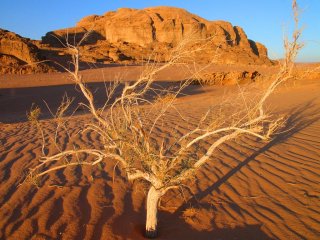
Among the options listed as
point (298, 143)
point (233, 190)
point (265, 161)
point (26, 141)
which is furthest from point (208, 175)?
point (26, 141)

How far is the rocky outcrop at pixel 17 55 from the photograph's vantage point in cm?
2055

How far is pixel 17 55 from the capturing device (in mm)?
21641

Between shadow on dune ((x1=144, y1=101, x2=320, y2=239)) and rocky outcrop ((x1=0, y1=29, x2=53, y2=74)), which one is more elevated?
rocky outcrop ((x1=0, y1=29, x2=53, y2=74))

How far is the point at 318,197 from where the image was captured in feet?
14.1

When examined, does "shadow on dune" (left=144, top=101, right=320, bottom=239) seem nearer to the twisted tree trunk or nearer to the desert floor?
the desert floor

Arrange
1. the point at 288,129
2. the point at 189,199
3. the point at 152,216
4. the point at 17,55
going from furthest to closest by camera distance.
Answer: the point at 17,55
the point at 288,129
the point at 189,199
the point at 152,216

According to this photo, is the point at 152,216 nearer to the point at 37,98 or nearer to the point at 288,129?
the point at 288,129

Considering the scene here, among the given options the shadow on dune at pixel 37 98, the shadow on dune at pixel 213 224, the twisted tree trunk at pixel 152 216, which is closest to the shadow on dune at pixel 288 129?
the shadow on dune at pixel 213 224

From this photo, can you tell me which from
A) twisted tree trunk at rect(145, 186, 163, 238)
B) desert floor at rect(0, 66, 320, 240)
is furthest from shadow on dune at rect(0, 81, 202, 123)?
twisted tree trunk at rect(145, 186, 163, 238)

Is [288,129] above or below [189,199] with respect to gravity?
above

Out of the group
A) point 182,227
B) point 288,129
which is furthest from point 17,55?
point 182,227

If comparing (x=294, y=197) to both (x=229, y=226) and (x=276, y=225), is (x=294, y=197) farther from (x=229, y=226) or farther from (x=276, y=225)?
(x=229, y=226)

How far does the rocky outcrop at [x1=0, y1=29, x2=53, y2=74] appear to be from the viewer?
67.4 ft

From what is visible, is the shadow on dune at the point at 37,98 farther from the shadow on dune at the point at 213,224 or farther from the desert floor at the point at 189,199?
the shadow on dune at the point at 213,224
